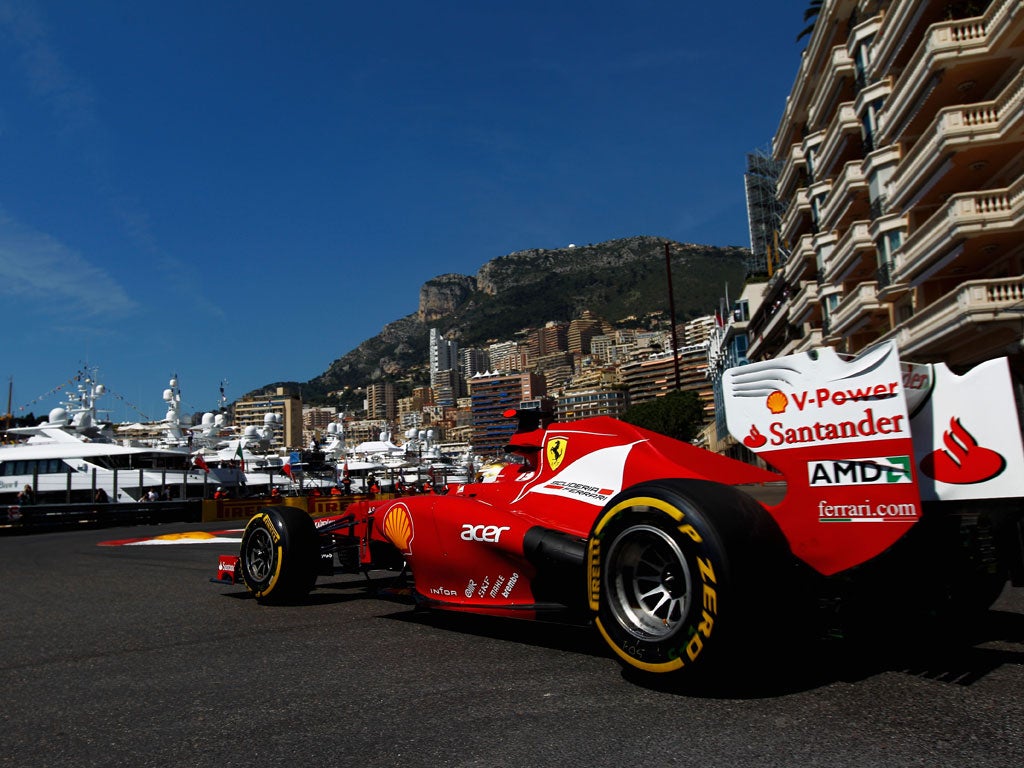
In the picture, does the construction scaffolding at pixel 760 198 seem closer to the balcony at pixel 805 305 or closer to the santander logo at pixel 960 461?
the balcony at pixel 805 305

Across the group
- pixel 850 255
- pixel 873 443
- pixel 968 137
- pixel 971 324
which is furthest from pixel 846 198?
pixel 873 443

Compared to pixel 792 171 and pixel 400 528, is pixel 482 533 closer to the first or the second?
pixel 400 528

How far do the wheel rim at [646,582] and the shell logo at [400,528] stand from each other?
225cm

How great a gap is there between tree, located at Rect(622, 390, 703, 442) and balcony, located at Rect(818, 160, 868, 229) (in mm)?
33622

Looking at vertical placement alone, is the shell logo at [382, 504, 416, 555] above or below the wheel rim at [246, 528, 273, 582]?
above

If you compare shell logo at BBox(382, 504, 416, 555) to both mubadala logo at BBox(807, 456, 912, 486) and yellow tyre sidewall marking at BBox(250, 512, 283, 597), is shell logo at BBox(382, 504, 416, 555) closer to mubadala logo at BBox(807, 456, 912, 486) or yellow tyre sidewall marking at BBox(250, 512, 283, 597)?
yellow tyre sidewall marking at BBox(250, 512, 283, 597)

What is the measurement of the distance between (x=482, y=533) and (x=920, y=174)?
25174 millimetres

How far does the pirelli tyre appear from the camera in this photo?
3617 mm

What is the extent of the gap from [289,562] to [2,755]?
3739 mm

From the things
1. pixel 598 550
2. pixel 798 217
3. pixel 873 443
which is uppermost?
pixel 798 217

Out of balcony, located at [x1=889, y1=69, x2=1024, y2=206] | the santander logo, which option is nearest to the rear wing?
the santander logo

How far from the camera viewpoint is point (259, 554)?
7.55 m

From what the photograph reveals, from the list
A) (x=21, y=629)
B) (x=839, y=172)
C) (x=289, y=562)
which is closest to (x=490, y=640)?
(x=289, y=562)

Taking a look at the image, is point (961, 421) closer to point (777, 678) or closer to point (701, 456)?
point (777, 678)
